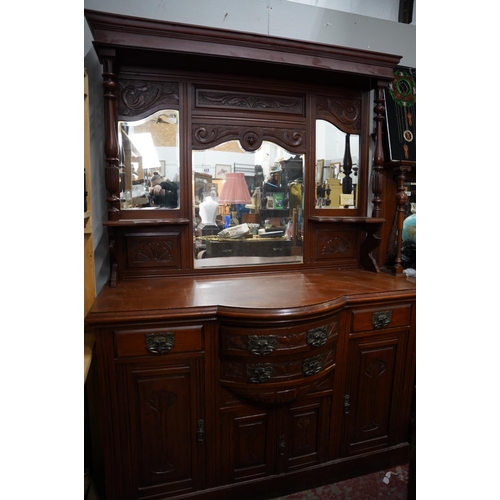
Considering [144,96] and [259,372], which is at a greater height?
[144,96]

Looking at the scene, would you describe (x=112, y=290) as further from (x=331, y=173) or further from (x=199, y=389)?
(x=331, y=173)

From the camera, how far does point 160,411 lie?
55.0 inches

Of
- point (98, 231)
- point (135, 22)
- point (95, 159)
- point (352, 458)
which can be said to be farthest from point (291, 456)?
point (135, 22)

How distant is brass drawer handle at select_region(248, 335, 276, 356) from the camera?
136 centimetres

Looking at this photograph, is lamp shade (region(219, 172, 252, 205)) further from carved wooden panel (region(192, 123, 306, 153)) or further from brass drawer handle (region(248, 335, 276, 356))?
brass drawer handle (region(248, 335, 276, 356))

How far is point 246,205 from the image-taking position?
1833 mm

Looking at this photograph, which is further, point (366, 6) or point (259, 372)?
point (366, 6)

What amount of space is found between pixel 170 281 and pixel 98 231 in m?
0.44

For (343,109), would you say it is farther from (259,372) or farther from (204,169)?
(259,372)

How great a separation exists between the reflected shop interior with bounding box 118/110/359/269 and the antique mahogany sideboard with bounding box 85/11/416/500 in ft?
0.14

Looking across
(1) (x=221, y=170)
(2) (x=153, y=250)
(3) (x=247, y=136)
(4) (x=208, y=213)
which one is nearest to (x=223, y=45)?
(3) (x=247, y=136)

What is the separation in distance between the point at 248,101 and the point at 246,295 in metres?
1.02

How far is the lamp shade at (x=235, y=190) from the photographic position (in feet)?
5.87

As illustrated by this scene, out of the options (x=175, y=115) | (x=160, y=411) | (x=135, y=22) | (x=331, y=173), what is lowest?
(x=160, y=411)
